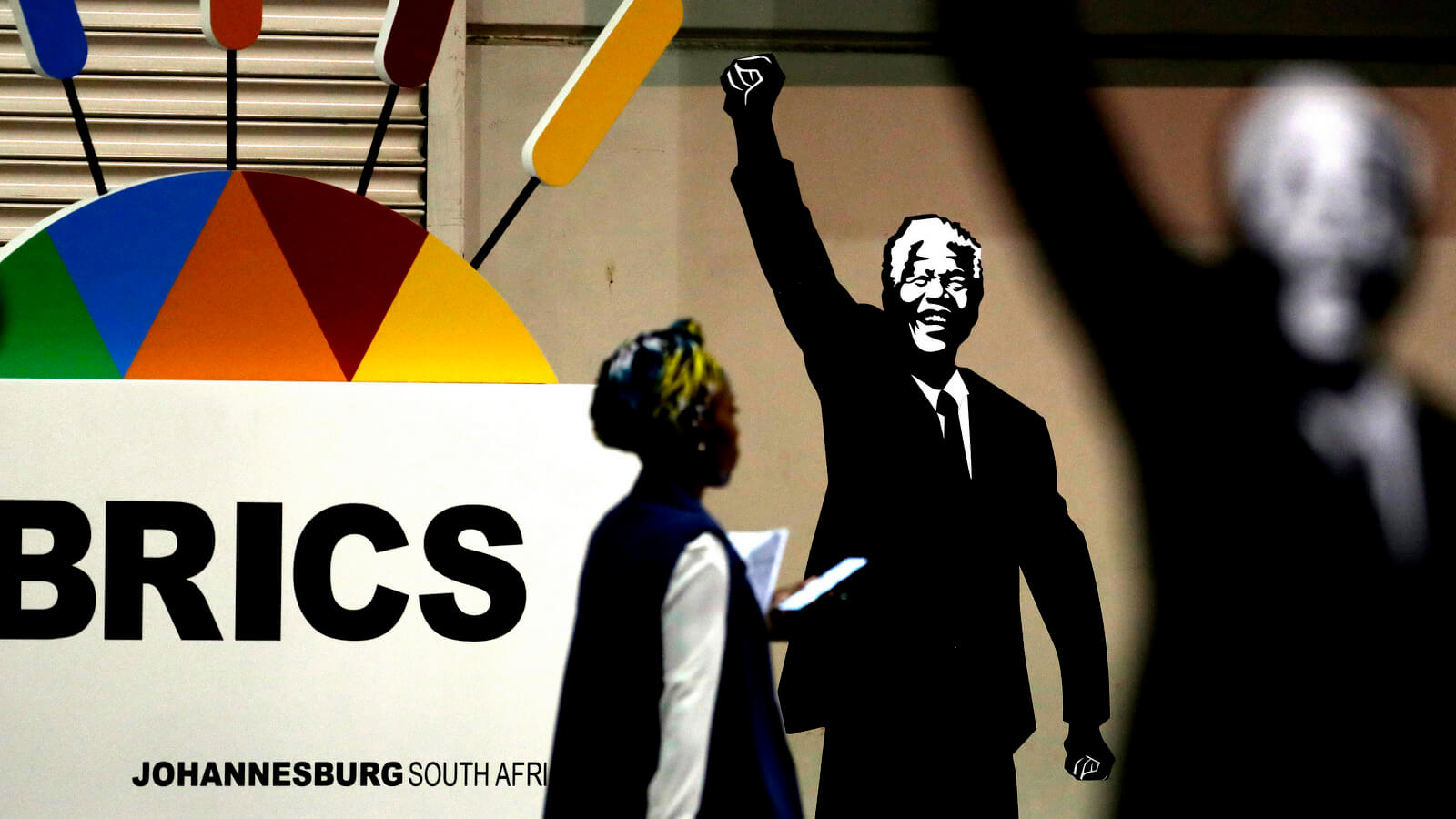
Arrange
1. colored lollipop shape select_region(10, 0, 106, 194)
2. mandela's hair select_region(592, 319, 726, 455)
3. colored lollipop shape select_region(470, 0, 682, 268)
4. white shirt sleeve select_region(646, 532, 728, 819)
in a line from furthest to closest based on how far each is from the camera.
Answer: colored lollipop shape select_region(470, 0, 682, 268) → colored lollipop shape select_region(10, 0, 106, 194) → mandela's hair select_region(592, 319, 726, 455) → white shirt sleeve select_region(646, 532, 728, 819)

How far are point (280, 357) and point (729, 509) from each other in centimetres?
165

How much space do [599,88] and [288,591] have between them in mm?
1227

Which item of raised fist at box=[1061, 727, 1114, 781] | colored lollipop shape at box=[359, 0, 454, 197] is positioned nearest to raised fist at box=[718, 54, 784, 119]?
colored lollipop shape at box=[359, 0, 454, 197]

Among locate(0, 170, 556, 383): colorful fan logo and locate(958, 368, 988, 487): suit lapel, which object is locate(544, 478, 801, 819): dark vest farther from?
locate(958, 368, 988, 487): suit lapel

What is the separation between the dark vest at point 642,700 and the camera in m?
→ 1.63

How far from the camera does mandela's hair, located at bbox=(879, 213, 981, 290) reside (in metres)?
3.95

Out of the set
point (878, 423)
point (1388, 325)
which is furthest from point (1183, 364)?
point (878, 423)

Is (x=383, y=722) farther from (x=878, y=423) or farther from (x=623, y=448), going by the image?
(x=878, y=423)

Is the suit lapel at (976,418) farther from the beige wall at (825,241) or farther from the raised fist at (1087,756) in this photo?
the raised fist at (1087,756)

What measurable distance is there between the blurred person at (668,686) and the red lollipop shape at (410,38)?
51.4 inches

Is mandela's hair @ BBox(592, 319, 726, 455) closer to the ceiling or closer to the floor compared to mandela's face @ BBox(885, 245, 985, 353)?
closer to the floor

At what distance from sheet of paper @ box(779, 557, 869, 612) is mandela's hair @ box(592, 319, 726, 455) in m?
0.30

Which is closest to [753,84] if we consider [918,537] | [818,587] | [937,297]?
[937,297]

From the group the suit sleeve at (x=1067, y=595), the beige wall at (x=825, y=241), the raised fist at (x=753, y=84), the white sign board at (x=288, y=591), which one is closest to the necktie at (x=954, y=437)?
the beige wall at (x=825, y=241)
